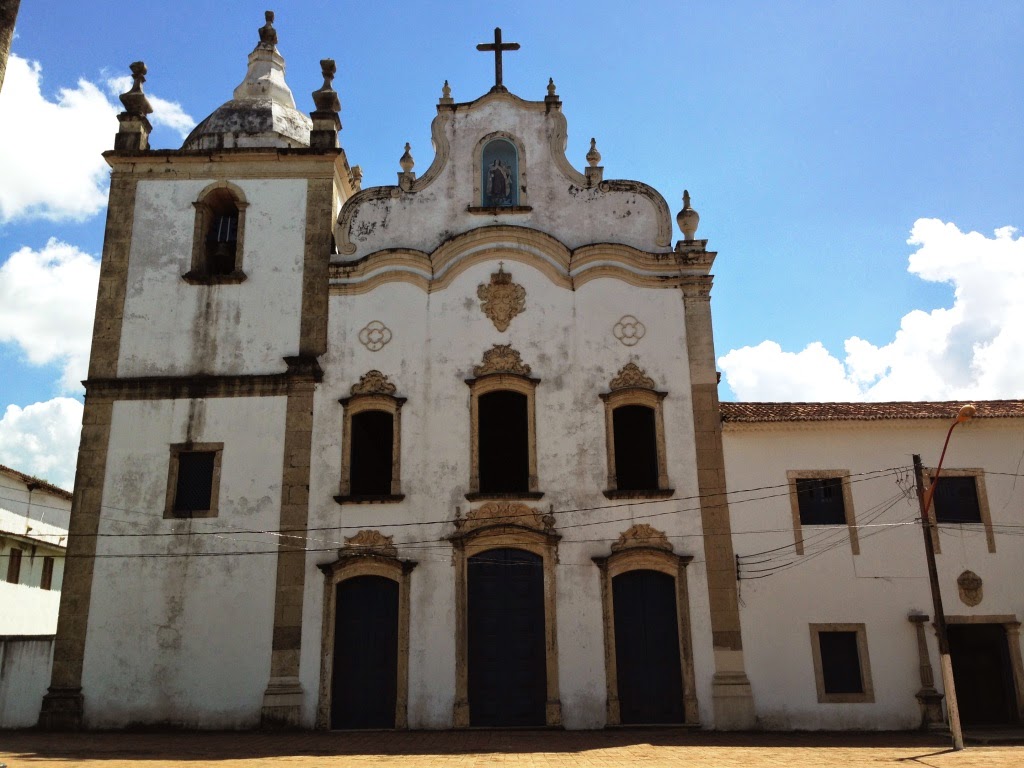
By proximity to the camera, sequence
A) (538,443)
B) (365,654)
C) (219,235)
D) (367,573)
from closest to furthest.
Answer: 1. (365,654)
2. (367,573)
3. (538,443)
4. (219,235)

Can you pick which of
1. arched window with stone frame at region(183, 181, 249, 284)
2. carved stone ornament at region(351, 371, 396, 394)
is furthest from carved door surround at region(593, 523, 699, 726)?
arched window with stone frame at region(183, 181, 249, 284)

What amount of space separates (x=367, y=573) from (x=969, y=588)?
11292mm

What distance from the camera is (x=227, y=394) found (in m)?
18.8

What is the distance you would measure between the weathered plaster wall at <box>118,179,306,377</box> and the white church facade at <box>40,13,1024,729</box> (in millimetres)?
66

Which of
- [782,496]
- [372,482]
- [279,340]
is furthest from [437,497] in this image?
[782,496]

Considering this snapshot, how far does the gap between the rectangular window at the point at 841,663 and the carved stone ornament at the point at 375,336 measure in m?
10.0

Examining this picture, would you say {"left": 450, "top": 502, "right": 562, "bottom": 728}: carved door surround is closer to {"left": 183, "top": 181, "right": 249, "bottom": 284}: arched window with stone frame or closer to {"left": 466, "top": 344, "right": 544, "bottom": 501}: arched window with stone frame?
{"left": 466, "top": 344, "right": 544, "bottom": 501}: arched window with stone frame

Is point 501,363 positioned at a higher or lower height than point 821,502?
higher

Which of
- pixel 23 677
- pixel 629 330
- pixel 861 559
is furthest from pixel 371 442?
pixel 861 559

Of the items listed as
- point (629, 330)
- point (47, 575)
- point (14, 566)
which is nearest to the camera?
point (629, 330)

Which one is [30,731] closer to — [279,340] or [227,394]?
[227,394]

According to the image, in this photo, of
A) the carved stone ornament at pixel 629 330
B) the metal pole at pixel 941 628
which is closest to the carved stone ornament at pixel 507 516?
the carved stone ornament at pixel 629 330

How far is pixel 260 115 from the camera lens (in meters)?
21.5

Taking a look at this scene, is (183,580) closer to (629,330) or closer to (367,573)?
(367,573)
